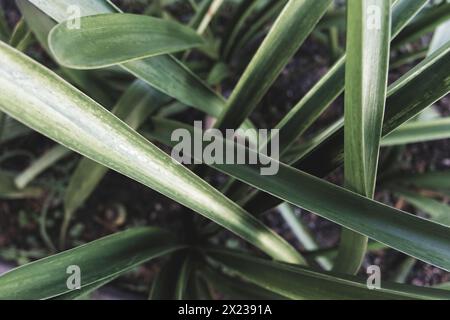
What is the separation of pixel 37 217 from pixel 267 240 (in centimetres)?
52

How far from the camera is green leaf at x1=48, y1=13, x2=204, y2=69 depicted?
0.33m

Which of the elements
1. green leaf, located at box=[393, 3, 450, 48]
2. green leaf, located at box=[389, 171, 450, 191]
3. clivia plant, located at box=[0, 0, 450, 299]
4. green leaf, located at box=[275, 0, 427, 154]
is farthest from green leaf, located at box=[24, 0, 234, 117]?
green leaf, located at box=[389, 171, 450, 191]

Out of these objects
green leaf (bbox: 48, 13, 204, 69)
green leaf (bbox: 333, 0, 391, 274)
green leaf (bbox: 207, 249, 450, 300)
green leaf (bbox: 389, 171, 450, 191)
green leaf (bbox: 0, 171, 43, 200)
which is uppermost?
green leaf (bbox: 0, 171, 43, 200)

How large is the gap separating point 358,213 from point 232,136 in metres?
0.19

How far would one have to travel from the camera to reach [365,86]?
0.36 m

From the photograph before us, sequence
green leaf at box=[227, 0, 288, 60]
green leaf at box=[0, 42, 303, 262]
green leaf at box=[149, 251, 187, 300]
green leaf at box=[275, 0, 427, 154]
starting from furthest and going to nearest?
green leaf at box=[227, 0, 288, 60]
green leaf at box=[149, 251, 187, 300]
green leaf at box=[275, 0, 427, 154]
green leaf at box=[0, 42, 303, 262]

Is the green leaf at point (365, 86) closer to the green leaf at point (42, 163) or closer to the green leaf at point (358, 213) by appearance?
the green leaf at point (358, 213)

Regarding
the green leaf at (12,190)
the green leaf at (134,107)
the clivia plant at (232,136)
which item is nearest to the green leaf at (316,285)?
the clivia plant at (232,136)

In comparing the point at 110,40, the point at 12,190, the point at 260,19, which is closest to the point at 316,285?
the point at 110,40

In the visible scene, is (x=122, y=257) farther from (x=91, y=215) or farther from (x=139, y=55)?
(x=91, y=215)

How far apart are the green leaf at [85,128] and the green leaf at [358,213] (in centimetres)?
6

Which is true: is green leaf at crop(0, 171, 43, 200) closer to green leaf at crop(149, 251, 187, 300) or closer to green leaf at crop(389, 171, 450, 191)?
green leaf at crop(149, 251, 187, 300)

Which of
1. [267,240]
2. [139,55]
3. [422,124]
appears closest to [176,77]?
[139,55]

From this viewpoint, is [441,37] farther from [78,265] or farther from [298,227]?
[78,265]
